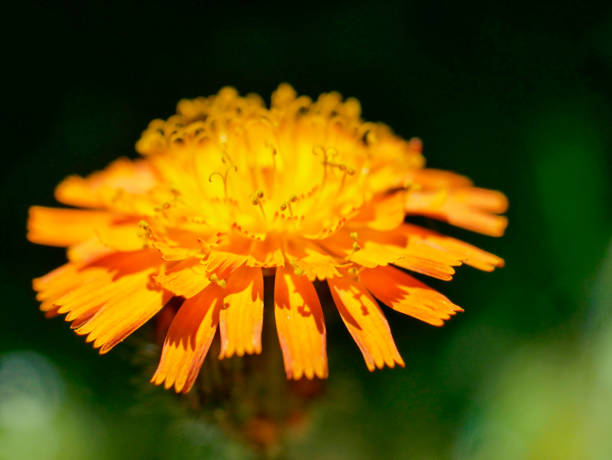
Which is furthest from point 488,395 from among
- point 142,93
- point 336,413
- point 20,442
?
point 142,93

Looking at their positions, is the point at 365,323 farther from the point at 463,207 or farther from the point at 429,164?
the point at 429,164

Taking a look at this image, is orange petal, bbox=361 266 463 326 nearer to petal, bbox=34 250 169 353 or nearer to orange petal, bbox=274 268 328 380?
orange petal, bbox=274 268 328 380

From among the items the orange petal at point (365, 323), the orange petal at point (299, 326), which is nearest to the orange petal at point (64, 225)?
the orange petal at point (299, 326)

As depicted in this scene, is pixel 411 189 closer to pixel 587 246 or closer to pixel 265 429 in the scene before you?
pixel 265 429

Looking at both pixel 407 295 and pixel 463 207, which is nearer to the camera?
pixel 407 295

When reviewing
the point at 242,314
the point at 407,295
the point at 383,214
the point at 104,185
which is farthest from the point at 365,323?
the point at 104,185
